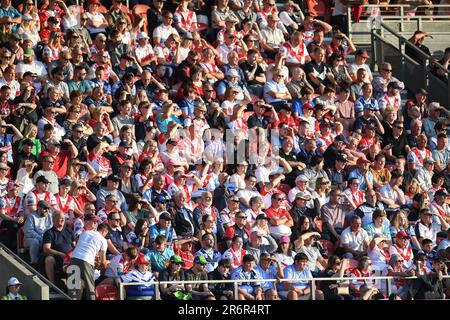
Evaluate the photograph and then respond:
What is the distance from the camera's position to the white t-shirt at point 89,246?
18.1 meters

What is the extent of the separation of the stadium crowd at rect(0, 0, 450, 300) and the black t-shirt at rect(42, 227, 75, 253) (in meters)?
0.02

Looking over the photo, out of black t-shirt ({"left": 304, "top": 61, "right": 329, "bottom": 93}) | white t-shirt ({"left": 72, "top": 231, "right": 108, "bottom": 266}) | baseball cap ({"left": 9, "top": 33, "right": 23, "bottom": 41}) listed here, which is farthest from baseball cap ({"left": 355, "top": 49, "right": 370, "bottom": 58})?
white t-shirt ({"left": 72, "top": 231, "right": 108, "bottom": 266})

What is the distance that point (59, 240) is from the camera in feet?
60.4

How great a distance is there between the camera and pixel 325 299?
61.9 feet

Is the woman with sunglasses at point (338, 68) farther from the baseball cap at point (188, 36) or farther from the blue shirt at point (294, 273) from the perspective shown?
the blue shirt at point (294, 273)

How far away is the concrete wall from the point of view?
17.5m

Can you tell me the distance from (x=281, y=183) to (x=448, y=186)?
2.80 meters

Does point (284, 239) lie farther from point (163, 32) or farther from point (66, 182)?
point (163, 32)

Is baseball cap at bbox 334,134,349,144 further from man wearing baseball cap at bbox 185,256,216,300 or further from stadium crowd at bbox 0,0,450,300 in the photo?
man wearing baseball cap at bbox 185,256,216,300

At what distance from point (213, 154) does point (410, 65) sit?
16.1ft

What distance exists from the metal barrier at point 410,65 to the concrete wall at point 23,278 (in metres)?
8.85

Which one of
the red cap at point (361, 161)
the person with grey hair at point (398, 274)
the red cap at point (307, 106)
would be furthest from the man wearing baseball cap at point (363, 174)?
the person with grey hair at point (398, 274)
